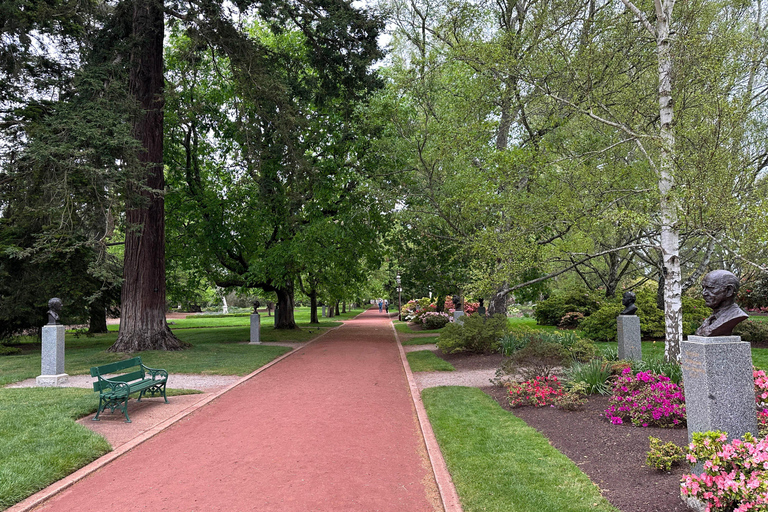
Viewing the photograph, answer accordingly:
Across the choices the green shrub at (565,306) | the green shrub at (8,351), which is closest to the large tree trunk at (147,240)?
the green shrub at (8,351)

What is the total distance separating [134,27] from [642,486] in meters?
17.3

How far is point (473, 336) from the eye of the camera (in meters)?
14.3

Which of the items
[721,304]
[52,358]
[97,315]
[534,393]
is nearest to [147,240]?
[52,358]

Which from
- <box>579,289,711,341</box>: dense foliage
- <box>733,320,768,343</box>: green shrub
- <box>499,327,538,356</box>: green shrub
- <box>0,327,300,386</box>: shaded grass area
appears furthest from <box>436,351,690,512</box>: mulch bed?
<box>579,289,711,341</box>: dense foliage

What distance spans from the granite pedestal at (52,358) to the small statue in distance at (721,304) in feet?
40.5

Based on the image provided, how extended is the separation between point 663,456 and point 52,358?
12.1m

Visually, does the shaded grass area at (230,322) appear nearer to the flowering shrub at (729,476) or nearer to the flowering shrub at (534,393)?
the flowering shrub at (534,393)

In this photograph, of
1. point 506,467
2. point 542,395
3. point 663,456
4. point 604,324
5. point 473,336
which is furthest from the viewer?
point 604,324

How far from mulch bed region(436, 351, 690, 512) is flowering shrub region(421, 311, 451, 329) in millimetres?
19151

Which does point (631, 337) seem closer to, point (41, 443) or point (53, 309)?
point (41, 443)

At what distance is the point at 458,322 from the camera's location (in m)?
15.5

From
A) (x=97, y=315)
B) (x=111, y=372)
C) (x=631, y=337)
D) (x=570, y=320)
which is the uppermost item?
(x=97, y=315)

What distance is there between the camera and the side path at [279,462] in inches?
180

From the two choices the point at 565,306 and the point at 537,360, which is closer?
the point at 537,360
